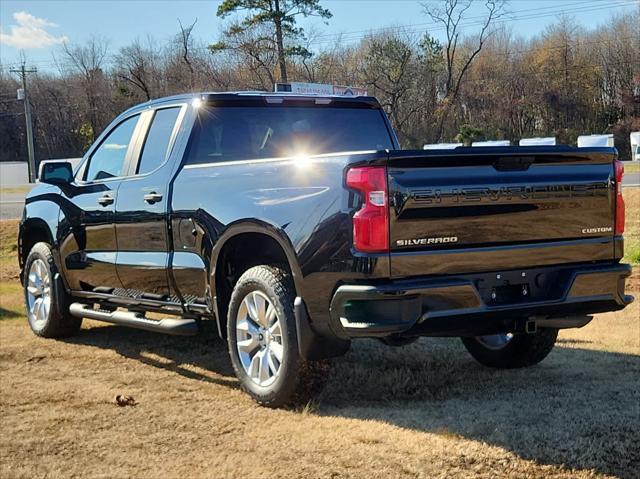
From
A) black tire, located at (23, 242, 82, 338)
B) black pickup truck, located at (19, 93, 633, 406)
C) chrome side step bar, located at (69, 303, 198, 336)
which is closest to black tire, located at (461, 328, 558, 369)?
black pickup truck, located at (19, 93, 633, 406)

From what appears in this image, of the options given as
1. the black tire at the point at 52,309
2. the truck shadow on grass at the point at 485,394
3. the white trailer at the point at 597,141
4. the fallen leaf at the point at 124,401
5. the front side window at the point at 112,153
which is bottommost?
the truck shadow on grass at the point at 485,394

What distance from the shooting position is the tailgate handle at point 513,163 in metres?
4.09

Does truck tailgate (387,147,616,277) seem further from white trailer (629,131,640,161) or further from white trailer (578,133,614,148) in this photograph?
white trailer (629,131,640,161)

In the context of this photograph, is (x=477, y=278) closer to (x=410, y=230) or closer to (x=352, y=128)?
(x=410, y=230)

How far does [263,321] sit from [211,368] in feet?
4.06

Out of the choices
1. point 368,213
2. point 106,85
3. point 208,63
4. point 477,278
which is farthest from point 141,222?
point 106,85

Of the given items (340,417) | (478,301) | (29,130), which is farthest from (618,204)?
(29,130)

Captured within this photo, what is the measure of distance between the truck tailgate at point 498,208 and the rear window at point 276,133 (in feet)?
6.12

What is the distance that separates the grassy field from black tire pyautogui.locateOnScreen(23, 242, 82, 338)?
1.13 feet

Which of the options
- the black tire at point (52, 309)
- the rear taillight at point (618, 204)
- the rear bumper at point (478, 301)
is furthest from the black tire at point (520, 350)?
the black tire at point (52, 309)

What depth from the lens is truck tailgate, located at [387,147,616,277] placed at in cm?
383

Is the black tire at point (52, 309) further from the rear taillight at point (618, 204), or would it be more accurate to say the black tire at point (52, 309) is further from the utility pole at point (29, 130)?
the utility pole at point (29, 130)

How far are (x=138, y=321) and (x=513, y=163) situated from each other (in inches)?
116

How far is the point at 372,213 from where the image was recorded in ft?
12.5
